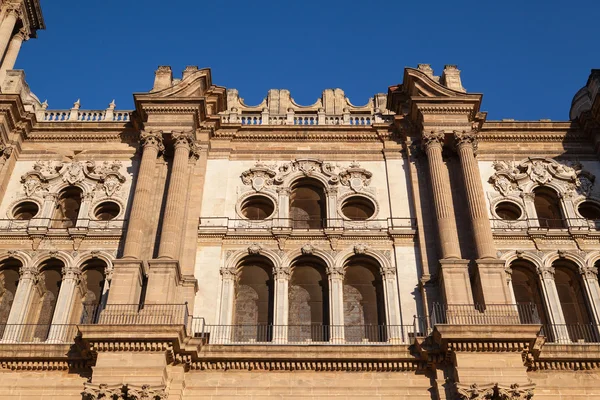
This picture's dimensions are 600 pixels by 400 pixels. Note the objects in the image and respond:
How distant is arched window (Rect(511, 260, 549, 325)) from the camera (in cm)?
2155

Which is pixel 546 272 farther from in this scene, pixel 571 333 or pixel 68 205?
pixel 68 205

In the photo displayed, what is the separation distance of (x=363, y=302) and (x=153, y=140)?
8.39 m

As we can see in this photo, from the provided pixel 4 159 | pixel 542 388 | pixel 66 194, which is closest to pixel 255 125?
pixel 66 194

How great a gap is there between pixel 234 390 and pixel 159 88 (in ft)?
38.1

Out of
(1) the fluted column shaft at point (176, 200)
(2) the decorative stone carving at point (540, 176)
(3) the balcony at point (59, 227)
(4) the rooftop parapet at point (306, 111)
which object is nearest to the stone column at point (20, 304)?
(3) the balcony at point (59, 227)

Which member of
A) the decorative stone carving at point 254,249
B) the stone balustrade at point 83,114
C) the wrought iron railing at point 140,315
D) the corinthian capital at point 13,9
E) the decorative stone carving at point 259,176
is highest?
the corinthian capital at point 13,9

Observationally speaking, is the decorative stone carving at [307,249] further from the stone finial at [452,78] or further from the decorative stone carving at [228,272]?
the stone finial at [452,78]

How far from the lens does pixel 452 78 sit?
86.7 feet

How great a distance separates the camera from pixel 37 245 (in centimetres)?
2259

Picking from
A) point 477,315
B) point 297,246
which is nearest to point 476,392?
point 477,315

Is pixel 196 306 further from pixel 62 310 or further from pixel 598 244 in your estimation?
pixel 598 244

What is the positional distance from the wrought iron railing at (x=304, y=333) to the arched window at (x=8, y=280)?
581 cm

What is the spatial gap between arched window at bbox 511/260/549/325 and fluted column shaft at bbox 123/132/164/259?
10.9m

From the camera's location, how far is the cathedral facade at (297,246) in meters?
18.8
